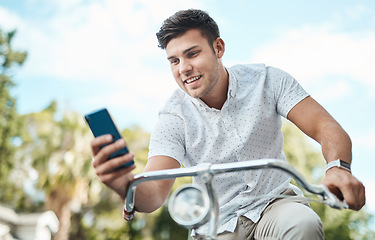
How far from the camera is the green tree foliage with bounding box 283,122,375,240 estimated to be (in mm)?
23719

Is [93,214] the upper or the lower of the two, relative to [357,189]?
lower

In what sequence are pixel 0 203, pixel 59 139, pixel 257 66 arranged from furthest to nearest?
1. pixel 0 203
2. pixel 59 139
3. pixel 257 66

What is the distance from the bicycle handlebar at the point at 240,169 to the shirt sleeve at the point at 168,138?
2.30 feet

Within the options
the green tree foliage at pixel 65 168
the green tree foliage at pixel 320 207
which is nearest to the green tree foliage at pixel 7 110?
the green tree foliage at pixel 65 168

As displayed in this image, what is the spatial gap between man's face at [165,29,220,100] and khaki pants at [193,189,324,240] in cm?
74

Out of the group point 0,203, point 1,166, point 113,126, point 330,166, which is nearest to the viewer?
point 113,126

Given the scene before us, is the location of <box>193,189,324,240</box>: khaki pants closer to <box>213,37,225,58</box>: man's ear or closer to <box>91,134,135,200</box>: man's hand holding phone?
<box>91,134,135,200</box>: man's hand holding phone

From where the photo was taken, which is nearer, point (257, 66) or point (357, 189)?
point (357, 189)

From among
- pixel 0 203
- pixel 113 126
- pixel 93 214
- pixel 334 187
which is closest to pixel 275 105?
pixel 334 187

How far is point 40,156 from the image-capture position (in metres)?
22.2

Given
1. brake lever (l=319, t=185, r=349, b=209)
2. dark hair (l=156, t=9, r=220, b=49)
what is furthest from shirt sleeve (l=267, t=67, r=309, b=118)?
brake lever (l=319, t=185, r=349, b=209)

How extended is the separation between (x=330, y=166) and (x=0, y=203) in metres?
29.1

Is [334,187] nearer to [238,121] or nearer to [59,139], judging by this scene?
[238,121]

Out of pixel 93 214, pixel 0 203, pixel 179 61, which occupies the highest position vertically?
pixel 179 61
